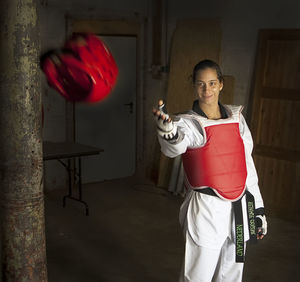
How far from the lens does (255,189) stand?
9.43ft

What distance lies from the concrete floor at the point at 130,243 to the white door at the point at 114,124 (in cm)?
68

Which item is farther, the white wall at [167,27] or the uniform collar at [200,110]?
the white wall at [167,27]

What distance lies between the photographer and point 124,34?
662 centimetres

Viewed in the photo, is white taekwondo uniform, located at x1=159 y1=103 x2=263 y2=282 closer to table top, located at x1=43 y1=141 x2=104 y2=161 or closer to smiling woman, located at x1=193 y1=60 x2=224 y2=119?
smiling woman, located at x1=193 y1=60 x2=224 y2=119

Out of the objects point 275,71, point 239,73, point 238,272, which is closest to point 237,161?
point 238,272

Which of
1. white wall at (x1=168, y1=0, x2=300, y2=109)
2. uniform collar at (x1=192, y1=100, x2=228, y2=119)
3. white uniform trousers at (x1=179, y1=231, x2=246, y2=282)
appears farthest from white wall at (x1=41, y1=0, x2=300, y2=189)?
white uniform trousers at (x1=179, y1=231, x2=246, y2=282)

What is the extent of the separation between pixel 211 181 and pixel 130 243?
211 centimetres

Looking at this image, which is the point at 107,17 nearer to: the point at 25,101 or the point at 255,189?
the point at 255,189

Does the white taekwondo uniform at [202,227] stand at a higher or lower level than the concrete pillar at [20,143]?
lower

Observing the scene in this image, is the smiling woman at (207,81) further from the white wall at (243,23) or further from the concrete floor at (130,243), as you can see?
the white wall at (243,23)

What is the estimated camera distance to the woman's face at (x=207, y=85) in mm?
2631

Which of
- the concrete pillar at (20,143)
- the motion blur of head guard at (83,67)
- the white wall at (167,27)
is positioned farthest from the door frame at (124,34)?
the concrete pillar at (20,143)

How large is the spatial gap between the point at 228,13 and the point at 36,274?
14.7 feet

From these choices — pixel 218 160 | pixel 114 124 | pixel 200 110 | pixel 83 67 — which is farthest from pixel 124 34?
pixel 83 67
